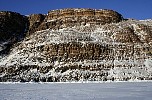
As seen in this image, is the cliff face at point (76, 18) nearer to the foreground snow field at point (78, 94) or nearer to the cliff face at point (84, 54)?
the cliff face at point (84, 54)

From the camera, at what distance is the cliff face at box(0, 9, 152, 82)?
3605 inches

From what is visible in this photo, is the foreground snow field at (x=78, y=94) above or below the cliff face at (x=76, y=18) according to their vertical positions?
below

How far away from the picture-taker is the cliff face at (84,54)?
300 ft

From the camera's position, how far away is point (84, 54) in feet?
334

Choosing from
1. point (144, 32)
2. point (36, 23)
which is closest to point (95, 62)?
point (144, 32)

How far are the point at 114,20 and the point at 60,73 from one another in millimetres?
49514

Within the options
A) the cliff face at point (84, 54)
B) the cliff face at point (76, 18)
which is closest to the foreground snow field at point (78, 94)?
the cliff face at point (84, 54)

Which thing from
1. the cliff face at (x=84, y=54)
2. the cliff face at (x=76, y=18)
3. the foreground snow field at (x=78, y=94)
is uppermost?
the cliff face at (x=76, y=18)

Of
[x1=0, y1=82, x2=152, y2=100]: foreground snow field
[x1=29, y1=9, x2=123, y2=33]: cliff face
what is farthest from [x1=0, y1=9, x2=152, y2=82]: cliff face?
[x1=0, y1=82, x2=152, y2=100]: foreground snow field

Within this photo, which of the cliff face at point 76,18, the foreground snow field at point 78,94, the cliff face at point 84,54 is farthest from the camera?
the cliff face at point 76,18

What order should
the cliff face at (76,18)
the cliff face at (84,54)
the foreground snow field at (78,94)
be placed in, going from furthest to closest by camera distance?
the cliff face at (76,18), the cliff face at (84,54), the foreground snow field at (78,94)

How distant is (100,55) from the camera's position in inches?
3989

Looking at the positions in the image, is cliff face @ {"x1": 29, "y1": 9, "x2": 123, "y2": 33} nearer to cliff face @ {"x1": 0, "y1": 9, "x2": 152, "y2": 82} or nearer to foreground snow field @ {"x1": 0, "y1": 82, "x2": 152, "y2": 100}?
cliff face @ {"x1": 0, "y1": 9, "x2": 152, "y2": 82}

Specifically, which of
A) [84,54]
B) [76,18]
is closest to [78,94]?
[84,54]
